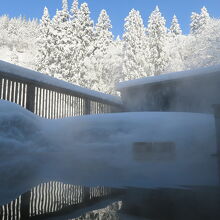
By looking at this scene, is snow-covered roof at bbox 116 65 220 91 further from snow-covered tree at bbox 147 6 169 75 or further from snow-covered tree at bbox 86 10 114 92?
snow-covered tree at bbox 147 6 169 75

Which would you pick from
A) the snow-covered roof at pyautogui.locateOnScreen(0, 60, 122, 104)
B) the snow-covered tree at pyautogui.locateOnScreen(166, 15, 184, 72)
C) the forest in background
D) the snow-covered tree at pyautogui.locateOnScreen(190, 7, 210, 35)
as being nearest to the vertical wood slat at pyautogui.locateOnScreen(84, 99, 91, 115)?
the snow-covered roof at pyautogui.locateOnScreen(0, 60, 122, 104)

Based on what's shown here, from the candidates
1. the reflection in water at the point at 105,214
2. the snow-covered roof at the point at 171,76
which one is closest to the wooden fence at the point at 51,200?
the reflection in water at the point at 105,214

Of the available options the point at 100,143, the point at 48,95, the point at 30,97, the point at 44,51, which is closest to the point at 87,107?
the point at 48,95

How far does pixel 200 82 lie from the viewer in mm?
12008

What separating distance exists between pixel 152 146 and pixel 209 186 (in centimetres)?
295

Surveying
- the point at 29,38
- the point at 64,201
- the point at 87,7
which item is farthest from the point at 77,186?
the point at 29,38

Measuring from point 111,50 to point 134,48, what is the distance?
2.95 m

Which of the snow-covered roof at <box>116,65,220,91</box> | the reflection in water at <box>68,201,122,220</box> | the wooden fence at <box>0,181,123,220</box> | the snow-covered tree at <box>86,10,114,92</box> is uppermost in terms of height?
the snow-covered tree at <box>86,10,114,92</box>

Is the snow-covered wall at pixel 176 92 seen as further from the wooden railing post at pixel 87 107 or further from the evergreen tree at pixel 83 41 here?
the evergreen tree at pixel 83 41

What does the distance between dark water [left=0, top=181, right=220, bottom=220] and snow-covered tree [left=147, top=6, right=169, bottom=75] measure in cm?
2885

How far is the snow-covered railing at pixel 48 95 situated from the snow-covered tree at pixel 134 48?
1657 centimetres

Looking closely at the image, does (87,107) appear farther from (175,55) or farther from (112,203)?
(175,55)

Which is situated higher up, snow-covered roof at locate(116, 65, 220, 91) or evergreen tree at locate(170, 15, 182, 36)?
evergreen tree at locate(170, 15, 182, 36)

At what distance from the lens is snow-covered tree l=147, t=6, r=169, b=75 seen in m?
32.0
